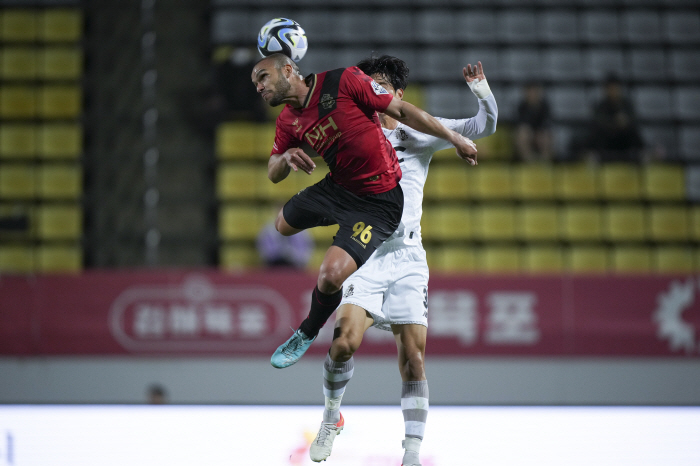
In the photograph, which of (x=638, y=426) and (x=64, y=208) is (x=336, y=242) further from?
(x=64, y=208)

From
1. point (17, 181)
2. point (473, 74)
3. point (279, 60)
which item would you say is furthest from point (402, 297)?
point (17, 181)

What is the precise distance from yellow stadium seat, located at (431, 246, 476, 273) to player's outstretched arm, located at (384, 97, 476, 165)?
6241mm

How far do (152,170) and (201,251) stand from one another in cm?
130

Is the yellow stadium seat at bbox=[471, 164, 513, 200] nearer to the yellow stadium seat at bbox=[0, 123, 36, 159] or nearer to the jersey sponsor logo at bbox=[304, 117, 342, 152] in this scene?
the yellow stadium seat at bbox=[0, 123, 36, 159]

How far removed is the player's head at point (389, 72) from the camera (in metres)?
4.79

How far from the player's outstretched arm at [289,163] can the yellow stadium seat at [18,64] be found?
7619 mm

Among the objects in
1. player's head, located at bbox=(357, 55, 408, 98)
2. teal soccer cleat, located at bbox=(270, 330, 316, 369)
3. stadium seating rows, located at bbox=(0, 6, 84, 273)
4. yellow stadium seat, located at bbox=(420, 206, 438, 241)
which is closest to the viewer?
teal soccer cleat, located at bbox=(270, 330, 316, 369)

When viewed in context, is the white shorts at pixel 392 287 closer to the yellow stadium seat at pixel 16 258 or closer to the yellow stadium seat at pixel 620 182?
the yellow stadium seat at pixel 620 182

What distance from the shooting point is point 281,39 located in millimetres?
4250

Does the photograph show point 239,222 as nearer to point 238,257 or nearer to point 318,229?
point 238,257

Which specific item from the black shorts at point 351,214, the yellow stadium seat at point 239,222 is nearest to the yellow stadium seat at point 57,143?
the yellow stadium seat at point 239,222

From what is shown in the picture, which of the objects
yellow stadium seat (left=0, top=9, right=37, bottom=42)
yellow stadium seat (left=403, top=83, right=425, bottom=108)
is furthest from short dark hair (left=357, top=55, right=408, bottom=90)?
yellow stadium seat (left=0, top=9, right=37, bottom=42)

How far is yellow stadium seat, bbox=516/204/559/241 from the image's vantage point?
10.6 meters

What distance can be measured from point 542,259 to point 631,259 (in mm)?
1224
